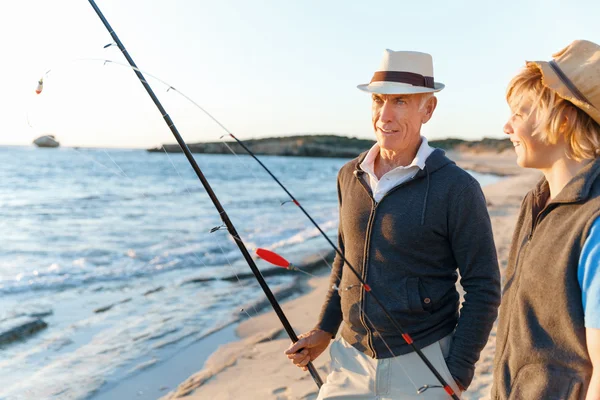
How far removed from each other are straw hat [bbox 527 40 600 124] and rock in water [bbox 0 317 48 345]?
5588 millimetres

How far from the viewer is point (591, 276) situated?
4.65 ft

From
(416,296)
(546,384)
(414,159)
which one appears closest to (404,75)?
(414,159)

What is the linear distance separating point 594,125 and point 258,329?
4.99 metres

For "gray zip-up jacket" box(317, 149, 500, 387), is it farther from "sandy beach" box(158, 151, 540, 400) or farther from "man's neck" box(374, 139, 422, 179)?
"sandy beach" box(158, 151, 540, 400)

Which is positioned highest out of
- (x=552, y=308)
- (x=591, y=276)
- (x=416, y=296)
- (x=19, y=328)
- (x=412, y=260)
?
(x=591, y=276)

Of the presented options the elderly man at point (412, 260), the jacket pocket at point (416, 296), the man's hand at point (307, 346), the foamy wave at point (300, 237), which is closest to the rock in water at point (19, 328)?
the man's hand at point (307, 346)

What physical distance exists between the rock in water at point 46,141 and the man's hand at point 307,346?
1436 mm

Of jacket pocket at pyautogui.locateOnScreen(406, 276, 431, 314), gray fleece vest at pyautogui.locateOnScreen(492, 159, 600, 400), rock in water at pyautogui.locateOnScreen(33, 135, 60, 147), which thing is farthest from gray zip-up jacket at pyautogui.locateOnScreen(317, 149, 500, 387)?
rock in water at pyautogui.locateOnScreen(33, 135, 60, 147)

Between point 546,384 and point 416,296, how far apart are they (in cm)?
77

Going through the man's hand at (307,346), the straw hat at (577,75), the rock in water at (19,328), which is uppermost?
the straw hat at (577,75)

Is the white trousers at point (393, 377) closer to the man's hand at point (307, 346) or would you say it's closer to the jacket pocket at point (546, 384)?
the man's hand at point (307, 346)

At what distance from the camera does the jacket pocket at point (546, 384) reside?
1490 millimetres

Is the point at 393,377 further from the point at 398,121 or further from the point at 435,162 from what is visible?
the point at 398,121

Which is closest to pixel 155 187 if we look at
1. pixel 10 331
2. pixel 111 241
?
pixel 111 241
